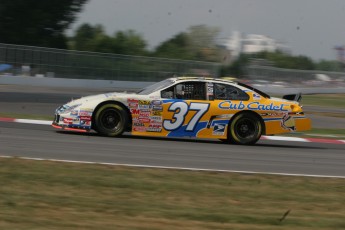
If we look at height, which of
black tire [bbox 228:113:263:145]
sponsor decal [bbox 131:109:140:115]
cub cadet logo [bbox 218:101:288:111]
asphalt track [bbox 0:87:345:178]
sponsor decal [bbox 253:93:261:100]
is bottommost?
asphalt track [bbox 0:87:345:178]

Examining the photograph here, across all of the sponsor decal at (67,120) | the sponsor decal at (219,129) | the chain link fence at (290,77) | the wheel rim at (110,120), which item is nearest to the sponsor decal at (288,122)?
the sponsor decal at (219,129)

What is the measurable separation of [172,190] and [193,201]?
0.62 meters

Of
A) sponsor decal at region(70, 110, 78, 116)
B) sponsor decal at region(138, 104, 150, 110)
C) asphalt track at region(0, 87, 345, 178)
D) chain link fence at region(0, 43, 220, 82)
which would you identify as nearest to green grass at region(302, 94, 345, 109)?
chain link fence at region(0, 43, 220, 82)

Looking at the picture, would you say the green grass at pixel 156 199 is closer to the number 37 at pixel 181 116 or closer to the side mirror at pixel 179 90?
the number 37 at pixel 181 116

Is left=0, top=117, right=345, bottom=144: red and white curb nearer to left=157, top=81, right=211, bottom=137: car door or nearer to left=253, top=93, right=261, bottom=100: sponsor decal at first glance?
left=253, top=93, right=261, bottom=100: sponsor decal

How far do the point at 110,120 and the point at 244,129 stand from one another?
2.96 metres

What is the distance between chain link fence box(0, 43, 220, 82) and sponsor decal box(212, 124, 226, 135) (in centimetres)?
2555

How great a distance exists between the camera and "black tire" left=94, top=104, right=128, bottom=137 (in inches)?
496

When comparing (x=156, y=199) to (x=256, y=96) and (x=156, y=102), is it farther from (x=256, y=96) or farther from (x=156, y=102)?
(x=256, y=96)

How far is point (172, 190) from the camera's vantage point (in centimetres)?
756

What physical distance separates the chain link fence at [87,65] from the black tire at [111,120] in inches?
983

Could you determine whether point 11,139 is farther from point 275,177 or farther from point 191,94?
point 275,177

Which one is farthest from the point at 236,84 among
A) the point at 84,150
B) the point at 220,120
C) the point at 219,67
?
the point at 219,67

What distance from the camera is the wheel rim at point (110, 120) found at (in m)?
12.7
